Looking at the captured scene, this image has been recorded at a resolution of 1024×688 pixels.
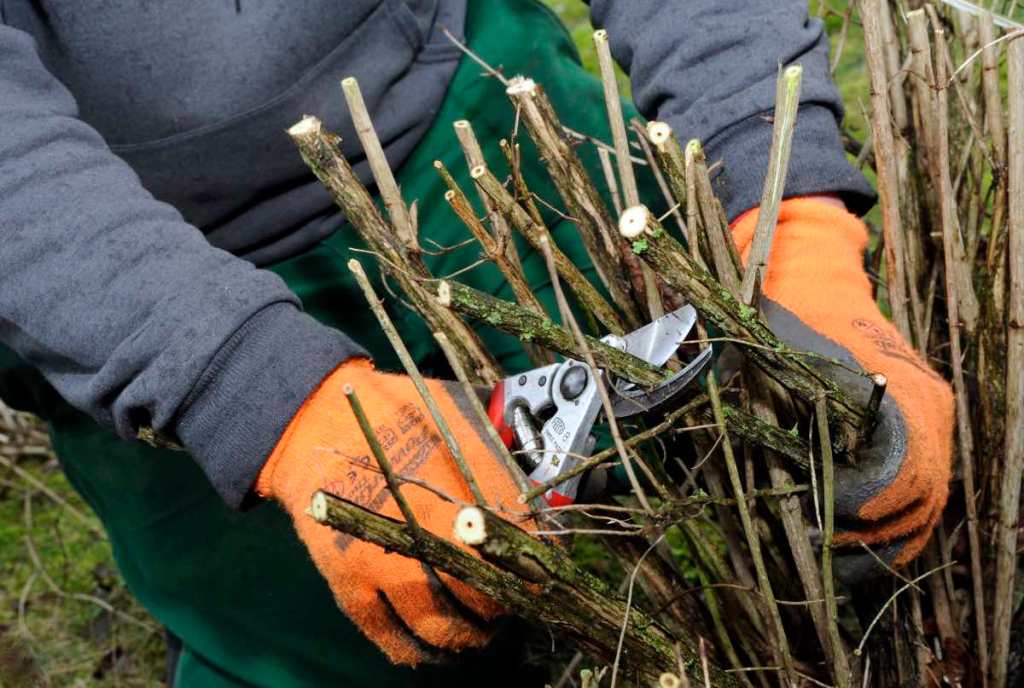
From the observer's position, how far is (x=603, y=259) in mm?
1659

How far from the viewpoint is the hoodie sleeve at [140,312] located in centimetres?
149

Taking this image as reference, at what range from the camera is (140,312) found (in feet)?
4.97

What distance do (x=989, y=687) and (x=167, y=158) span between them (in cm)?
162

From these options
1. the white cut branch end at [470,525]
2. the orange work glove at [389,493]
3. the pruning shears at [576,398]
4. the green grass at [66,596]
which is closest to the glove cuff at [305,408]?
the orange work glove at [389,493]

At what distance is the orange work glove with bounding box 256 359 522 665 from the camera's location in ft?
4.67

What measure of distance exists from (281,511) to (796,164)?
116 centimetres

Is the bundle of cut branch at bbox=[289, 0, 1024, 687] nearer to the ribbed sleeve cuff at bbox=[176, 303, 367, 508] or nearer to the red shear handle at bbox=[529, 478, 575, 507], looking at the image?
the red shear handle at bbox=[529, 478, 575, 507]

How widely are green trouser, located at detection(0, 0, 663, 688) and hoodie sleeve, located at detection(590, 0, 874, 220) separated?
0.35 m

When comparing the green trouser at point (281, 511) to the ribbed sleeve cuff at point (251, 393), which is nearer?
the ribbed sleeve cuff at point (251, 393)

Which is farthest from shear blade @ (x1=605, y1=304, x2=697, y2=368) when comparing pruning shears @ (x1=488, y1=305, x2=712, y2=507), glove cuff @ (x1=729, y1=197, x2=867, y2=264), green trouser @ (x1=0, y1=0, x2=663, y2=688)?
green trouser @ (x1=0, y1=0, x2=663, y2=688)

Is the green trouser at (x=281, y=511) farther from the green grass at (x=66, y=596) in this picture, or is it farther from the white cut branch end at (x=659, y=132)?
the white cut branch end at (x=659, y=132)

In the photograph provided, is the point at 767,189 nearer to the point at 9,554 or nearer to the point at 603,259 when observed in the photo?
the point at 603,259

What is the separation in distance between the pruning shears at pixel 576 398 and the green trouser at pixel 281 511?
607mm

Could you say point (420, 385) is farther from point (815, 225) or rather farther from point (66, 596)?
point (66, 596)
